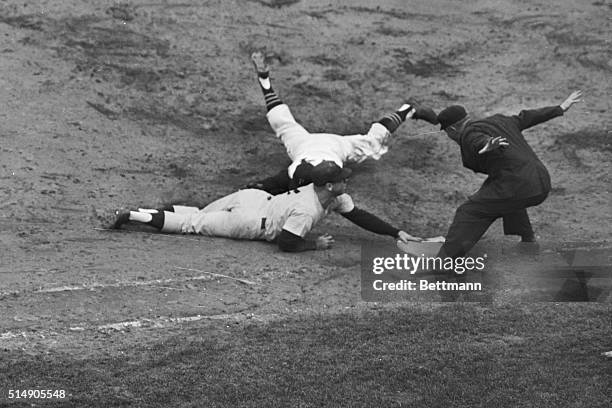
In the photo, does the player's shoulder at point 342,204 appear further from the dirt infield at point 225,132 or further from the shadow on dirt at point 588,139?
the shadow on dirt at point 588,139

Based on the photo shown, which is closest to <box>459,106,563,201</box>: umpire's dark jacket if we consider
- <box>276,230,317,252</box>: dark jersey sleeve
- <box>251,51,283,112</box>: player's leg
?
<box>276,230,317,252</box>: dark jersey sleeve

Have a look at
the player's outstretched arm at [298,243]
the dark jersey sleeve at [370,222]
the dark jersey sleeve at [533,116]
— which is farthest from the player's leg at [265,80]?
the dark jersey sleeve at [533,116]

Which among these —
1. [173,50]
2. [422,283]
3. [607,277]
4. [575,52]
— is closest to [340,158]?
[422,283]

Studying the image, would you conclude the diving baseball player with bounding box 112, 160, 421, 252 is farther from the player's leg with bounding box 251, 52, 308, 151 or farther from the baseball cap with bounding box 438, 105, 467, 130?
the baseball cap with bounding box 438, 105, 467, 130

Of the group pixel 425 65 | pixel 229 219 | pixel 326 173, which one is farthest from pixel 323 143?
pixel 425 65

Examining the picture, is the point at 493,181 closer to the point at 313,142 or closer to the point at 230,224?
the point at 313,142

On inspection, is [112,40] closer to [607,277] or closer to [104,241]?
[104,241]

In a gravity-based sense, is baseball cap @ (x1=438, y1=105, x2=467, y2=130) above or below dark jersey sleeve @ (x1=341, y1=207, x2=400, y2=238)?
above
